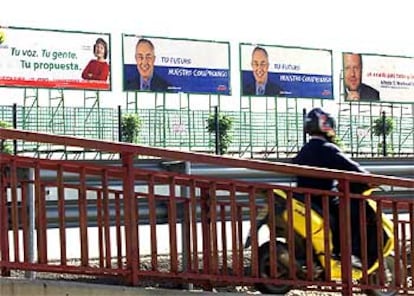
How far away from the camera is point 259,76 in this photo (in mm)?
40469

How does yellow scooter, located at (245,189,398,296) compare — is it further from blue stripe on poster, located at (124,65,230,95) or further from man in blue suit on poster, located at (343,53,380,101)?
man in blue suit on poster, located at (343,53,380,101)

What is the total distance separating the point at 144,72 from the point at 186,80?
7.93ft

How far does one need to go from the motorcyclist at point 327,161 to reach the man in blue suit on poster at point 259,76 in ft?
109

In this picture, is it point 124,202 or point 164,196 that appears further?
point 164,196

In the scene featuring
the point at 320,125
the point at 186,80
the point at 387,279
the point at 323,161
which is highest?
the point at 186,80

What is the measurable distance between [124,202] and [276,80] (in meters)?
36.2

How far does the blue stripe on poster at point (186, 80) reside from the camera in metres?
36.6

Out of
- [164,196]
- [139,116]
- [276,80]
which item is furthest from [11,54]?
[164,196]

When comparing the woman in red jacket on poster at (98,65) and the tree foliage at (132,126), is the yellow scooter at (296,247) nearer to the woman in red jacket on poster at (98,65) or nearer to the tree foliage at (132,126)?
the tree foliage at (132,126)

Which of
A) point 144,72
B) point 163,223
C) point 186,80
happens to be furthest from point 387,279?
point 186,80

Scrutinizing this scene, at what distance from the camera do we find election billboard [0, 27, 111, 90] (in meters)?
34.3

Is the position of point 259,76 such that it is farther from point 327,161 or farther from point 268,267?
point 268,267

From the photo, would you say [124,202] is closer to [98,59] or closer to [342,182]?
[342,182]

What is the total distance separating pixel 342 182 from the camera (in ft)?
20.8
